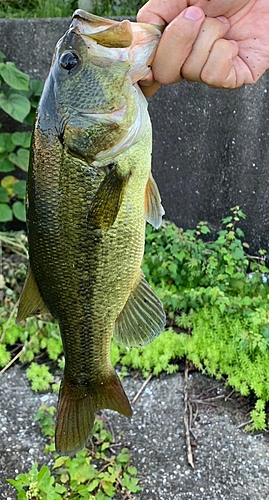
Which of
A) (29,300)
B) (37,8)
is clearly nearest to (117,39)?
(29,300)

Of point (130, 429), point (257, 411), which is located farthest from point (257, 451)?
point (130, 429)

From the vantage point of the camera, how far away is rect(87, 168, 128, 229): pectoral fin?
1.53m

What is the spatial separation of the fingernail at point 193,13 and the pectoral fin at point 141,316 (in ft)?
2.56

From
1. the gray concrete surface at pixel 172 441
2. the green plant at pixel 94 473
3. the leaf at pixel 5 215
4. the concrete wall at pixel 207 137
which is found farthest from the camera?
the leaf at pixel 5 215

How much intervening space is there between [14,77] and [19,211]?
935 mm

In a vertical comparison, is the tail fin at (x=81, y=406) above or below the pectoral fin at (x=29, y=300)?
below

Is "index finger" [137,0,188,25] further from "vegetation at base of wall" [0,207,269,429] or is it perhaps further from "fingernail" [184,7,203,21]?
"vegetation at base of wall" [0,207,269,429]

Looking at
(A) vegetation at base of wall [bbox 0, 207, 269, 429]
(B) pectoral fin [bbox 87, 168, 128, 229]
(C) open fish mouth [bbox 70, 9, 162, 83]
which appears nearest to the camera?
(C) open fish mouth [bbox 70, 9, 162, 83]

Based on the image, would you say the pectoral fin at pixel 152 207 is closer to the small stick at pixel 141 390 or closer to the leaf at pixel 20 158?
the small stick at pixel 141 390

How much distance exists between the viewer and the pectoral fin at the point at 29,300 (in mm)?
1708

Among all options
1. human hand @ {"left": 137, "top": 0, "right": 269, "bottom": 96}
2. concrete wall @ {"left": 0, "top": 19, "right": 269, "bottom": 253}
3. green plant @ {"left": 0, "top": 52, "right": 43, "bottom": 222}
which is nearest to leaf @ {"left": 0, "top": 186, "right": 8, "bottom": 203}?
green plant @ {"left": 0, "top": 52, "right": 43, "bottom": 222}

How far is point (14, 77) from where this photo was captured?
372cm

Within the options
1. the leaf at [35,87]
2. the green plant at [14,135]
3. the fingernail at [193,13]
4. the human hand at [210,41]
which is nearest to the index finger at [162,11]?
the human hand at [210,41]

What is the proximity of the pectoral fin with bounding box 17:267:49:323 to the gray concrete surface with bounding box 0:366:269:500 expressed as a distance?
1444 millimetres
